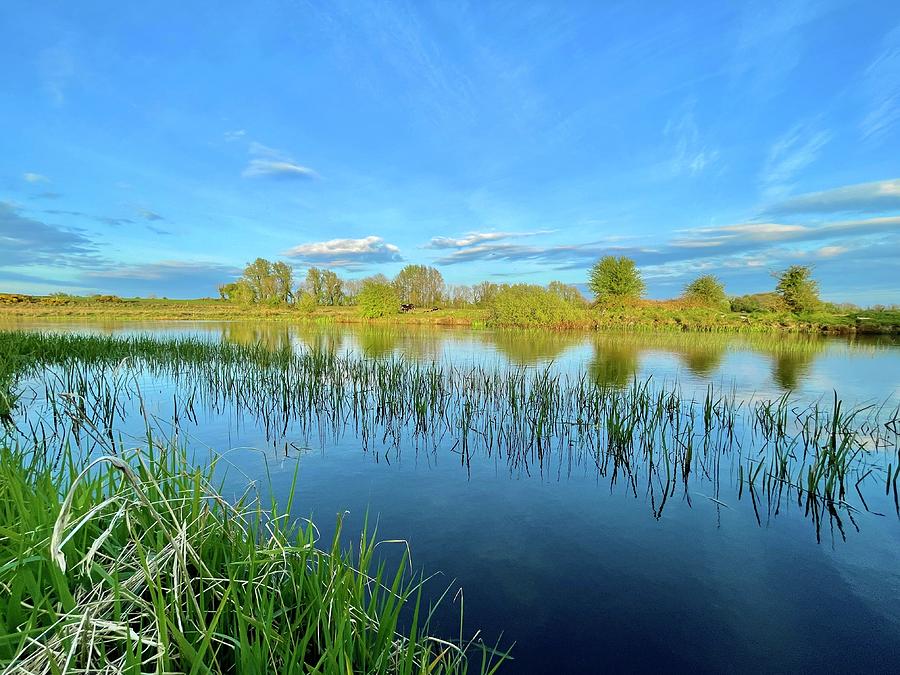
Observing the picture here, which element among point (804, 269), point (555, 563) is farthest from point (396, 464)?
point (804, 269)

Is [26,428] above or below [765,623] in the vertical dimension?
above

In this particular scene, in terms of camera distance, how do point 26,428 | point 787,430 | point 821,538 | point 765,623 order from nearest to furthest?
point 765,623, point 821,538, point 26,428, point 787,430

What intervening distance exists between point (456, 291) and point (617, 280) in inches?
1473

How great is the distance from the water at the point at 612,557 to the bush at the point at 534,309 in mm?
29270

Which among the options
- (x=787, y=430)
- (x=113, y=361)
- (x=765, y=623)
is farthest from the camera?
(x=113, y=361)

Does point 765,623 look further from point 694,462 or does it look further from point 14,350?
point 14,350

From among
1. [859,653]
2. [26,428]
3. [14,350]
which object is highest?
[14,350]

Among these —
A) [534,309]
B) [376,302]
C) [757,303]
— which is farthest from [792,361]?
[376,302]

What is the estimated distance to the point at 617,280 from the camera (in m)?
37.7

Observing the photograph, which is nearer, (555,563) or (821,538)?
(555,563)

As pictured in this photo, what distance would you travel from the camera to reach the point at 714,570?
3830mm

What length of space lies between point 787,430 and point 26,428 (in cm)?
1236

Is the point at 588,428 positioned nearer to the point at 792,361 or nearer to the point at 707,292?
the point at 792,361

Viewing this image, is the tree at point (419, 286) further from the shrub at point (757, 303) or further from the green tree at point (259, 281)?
the shrub at point (757, 303)
